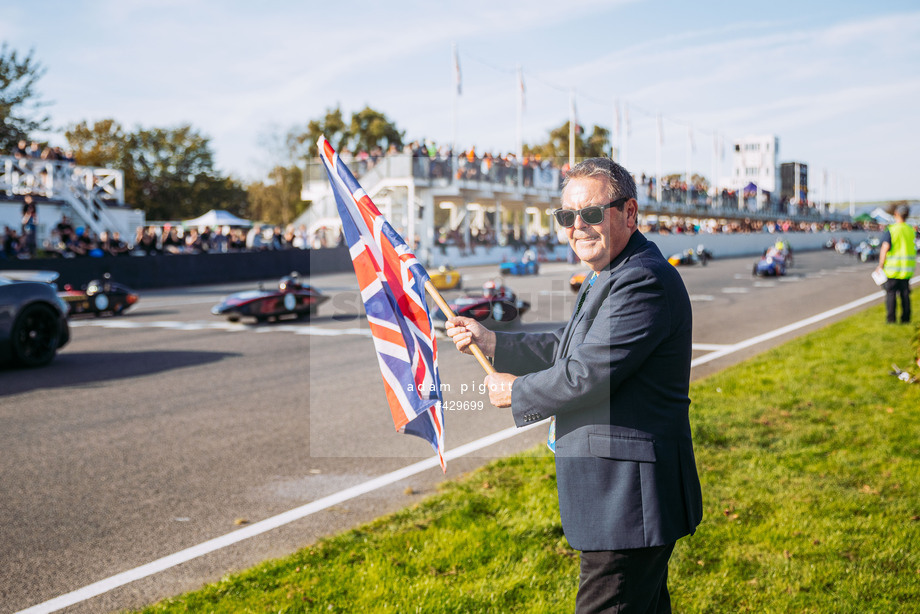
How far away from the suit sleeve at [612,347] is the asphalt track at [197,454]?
2.28 ft

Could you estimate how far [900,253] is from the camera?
12500 millimetres

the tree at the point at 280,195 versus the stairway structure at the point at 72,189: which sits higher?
the tree at the point at 280,195

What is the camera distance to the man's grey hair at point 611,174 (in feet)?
8.25

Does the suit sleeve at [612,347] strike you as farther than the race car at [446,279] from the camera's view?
No

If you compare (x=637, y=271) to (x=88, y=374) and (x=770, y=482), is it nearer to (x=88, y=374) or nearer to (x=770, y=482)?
(x=770, y=482)

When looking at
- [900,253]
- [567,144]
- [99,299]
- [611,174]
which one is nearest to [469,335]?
[611,174]

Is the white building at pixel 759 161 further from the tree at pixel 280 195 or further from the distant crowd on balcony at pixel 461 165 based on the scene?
the distant crowd on balcony at pixel 461 165

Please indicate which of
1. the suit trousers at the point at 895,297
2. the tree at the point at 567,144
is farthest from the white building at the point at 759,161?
the suit trousers at the point at 895,297

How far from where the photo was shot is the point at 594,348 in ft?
7.84

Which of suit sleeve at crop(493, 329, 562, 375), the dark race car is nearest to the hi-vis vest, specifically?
suit sleeve at crop(493, 329, 562, 375)

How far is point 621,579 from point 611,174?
1.30 meters

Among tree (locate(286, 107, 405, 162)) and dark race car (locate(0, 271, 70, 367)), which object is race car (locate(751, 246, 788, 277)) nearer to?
dark race car (locate(0, 271, 70, 367))

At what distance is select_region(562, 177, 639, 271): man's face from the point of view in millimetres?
2520

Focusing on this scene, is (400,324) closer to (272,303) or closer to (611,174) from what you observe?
(611,174)
